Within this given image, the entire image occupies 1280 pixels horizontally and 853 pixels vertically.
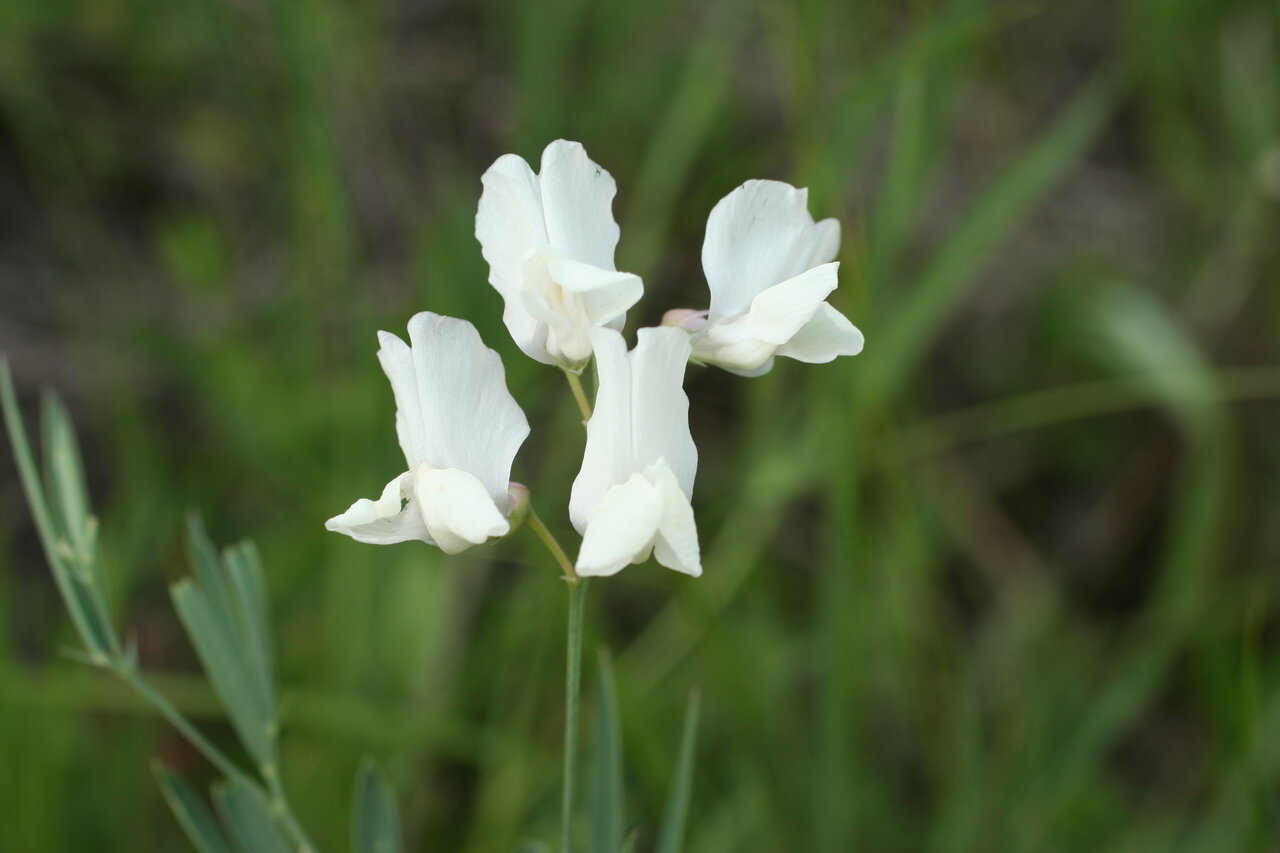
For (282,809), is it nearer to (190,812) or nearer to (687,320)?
(190,812)

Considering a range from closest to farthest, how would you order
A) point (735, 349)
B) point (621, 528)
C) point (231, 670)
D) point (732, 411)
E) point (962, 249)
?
point (621, 528) < point (735, 349) < point (231, 670) < point (962, 249) < point (732, 411)

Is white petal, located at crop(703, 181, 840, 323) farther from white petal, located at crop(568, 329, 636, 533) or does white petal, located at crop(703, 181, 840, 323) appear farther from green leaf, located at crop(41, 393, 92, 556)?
green leaf, located at crop(41, 393, 92, 556)

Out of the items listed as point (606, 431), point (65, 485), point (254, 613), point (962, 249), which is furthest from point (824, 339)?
point (962, 249)

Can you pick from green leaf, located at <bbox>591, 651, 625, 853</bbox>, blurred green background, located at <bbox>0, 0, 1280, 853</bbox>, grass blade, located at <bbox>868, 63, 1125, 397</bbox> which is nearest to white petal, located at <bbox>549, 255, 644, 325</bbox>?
green leaf, located at <bbox>591, 651, 625, 853</bbox>

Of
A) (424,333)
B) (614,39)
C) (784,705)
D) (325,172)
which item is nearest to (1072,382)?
(784,705)

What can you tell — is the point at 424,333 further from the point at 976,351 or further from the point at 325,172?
the point at 976,351

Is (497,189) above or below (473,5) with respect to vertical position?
below
